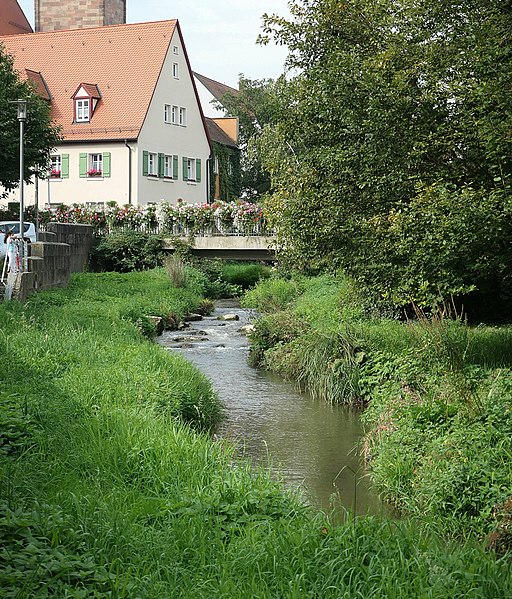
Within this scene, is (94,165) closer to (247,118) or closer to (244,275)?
(244,275)

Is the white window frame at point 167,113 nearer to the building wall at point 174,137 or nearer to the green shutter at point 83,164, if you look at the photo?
A: the building wall at point 174,137

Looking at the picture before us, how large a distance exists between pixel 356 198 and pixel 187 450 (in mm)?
6577

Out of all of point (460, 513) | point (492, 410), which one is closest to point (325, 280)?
point (492, 410)

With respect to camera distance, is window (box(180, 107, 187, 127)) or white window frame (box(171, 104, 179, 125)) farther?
window (box(180, 107, 187, 127))

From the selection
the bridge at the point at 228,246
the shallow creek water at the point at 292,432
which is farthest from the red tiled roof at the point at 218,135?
the shallow creek water at the point at 292,432

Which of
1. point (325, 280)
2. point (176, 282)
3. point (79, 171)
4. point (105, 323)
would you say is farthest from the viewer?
point (79, 171)

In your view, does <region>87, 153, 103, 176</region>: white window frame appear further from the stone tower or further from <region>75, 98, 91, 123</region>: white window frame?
the stone tower

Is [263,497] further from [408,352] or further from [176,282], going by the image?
[176,282]

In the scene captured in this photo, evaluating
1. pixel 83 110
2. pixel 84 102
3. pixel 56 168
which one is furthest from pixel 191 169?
pixel 56 168

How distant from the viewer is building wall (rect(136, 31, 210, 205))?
50.6 m

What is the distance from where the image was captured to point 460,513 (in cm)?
849

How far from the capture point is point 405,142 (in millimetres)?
13555

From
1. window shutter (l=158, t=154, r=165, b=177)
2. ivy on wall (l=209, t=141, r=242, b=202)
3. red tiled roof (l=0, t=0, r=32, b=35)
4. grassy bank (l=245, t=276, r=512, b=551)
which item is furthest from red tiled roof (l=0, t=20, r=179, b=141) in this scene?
grassy bank (l=245, t=276, r=512, b=551)

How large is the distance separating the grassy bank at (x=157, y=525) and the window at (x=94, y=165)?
38770 mm
